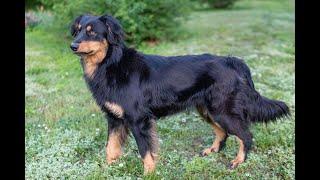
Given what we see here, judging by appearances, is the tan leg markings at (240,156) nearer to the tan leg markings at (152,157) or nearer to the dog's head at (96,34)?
the tan leg markings at (152,157)

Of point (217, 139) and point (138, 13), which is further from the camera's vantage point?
point (138, 13)

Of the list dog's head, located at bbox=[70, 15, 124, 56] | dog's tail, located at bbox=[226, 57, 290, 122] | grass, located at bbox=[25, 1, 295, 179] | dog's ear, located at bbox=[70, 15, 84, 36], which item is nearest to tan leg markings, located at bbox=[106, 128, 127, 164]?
grass, located at bbox=[25, 1, 295, 179]

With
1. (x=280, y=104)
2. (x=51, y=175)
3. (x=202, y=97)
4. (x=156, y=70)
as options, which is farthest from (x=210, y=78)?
(x=51, y=175)

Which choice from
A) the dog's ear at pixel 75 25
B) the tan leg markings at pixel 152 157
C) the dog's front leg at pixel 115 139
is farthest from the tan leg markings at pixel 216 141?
the dog's ear at pixel 75 25

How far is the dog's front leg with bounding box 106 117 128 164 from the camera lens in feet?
17.7

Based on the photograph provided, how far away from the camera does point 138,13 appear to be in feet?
38.7

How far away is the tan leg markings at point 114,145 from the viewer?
546 centimetres

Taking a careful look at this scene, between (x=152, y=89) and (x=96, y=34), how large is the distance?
2.97 feet

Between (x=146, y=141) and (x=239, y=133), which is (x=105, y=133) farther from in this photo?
(x=239, y=133)

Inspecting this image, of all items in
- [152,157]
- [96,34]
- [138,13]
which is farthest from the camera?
[138,13]

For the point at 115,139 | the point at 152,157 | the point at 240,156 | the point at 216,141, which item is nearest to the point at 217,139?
the point at 216,141

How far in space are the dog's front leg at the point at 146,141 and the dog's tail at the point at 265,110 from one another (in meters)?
1.30

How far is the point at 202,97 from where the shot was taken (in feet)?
17.9
